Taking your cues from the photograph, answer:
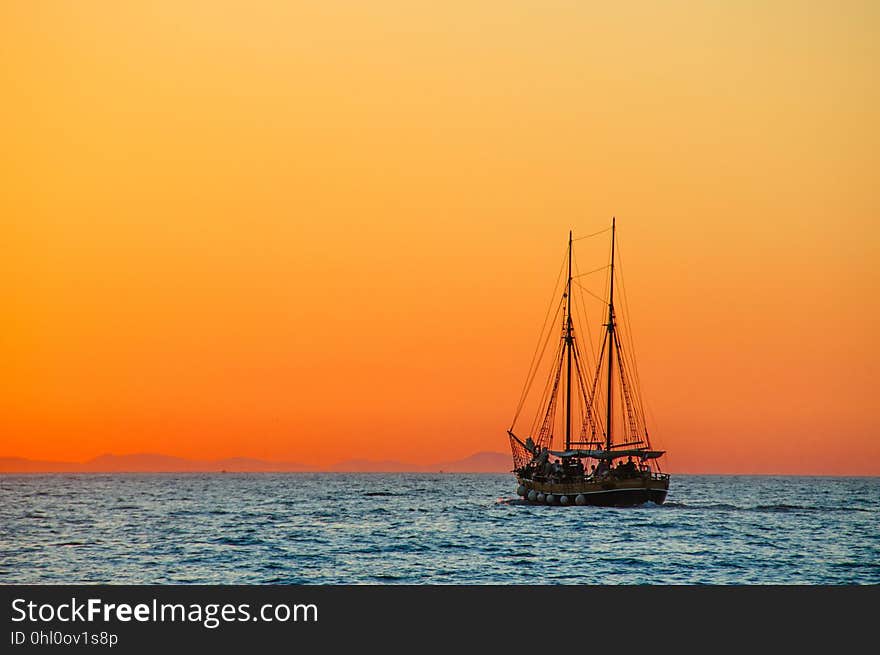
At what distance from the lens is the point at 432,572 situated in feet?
210

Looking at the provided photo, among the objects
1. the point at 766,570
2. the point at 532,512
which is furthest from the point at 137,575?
the point at 532,512

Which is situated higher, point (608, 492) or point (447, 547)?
point (608, 492)

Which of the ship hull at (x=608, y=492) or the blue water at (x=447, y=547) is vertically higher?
the ship hull at (x=608, y=492)

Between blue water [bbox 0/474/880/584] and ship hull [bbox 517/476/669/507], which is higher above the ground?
ship hull [bbox 517/476/669/507]

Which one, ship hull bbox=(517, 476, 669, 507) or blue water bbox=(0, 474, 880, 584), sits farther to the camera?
ship hull bbox=(517, 476, 669, 507)

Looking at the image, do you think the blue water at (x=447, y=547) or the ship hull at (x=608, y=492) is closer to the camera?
the blue water at (x=447, y=547)

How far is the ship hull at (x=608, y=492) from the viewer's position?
116 metres

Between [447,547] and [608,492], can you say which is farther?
[608,492]

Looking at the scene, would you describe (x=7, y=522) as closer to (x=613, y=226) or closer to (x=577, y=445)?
(x=577, y=445)

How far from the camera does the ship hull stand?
116 metres

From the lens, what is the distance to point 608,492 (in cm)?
11575
